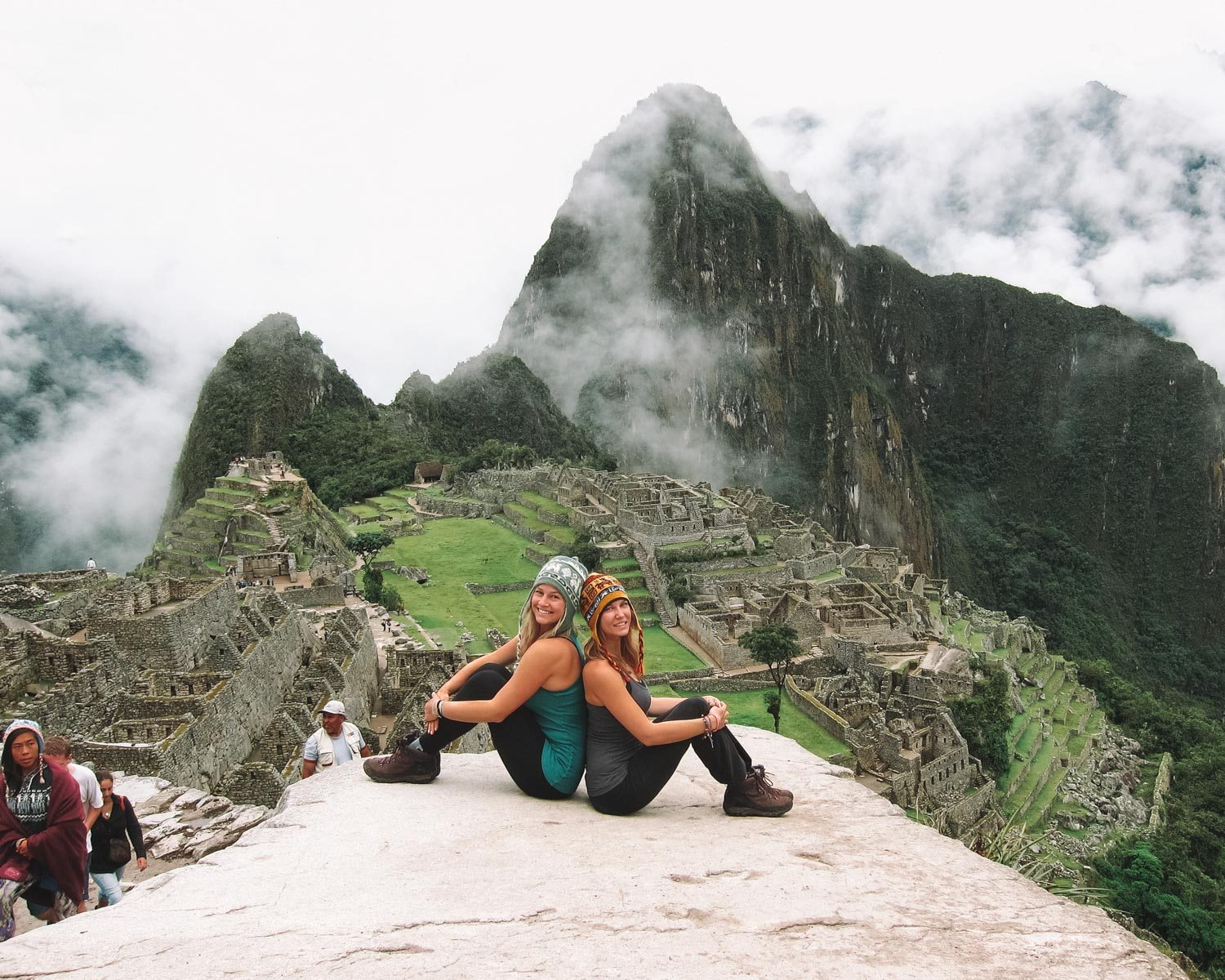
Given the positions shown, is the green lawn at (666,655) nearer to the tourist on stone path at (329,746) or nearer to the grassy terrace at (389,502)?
the tourist on stone path at (329,746)

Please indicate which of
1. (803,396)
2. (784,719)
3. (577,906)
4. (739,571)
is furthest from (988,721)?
(803,396)

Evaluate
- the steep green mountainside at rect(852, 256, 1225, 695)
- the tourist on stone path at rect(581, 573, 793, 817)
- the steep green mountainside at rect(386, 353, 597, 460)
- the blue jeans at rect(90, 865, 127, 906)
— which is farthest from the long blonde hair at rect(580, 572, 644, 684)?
the steep green mountainside at rect(852, 256, 1225, 695)

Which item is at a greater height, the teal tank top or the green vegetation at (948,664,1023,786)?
the teal tank top

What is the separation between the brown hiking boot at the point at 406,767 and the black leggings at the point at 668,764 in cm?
92

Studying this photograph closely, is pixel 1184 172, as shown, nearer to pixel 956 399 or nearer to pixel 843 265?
pixel 956 399

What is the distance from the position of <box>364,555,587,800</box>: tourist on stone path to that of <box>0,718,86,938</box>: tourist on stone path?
155cm

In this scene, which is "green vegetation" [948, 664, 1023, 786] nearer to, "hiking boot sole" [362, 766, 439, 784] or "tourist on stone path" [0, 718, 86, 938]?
"hiking boot sole" [362, 766, 439, 784]

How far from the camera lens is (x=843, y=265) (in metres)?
150

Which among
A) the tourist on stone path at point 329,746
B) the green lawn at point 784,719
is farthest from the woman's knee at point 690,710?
the green lawn at point 784,719

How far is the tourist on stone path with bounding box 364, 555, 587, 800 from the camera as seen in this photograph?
4051 mm

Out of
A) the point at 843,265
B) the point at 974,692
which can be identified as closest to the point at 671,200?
the point at 843,265

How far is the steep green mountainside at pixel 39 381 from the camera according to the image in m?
36.9

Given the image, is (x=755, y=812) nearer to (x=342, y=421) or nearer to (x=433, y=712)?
(x=433, y=712)

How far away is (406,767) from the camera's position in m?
4.36
